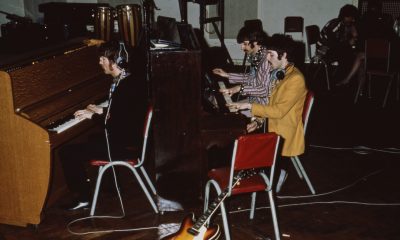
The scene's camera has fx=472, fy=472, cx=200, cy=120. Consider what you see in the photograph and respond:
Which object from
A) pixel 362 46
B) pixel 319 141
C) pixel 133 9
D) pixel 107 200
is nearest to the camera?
pixel 107 200

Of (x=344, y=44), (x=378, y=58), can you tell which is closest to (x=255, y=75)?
(x=378, y=58)

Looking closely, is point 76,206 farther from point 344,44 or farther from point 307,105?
point 344,44

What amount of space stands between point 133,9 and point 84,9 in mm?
994

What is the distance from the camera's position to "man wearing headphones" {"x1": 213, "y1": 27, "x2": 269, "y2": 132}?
3.96 meters

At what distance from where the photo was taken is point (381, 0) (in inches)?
365

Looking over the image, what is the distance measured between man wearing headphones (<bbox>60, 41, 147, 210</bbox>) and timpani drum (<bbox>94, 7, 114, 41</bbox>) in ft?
15.2

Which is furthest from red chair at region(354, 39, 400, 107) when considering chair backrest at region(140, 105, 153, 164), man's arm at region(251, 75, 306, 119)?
chair backrest at region(140, 105, 153, 164)

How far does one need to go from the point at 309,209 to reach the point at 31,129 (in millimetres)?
2188

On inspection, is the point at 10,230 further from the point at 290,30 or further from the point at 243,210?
the point at 290,30

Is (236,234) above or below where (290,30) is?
below

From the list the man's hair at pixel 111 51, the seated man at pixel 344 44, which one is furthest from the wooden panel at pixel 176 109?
the seated man at pixel 344 44

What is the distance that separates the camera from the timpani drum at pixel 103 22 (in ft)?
26.4

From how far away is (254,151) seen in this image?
8.98 ft

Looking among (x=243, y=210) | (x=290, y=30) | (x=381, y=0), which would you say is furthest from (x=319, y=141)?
(x=381, y=0)
